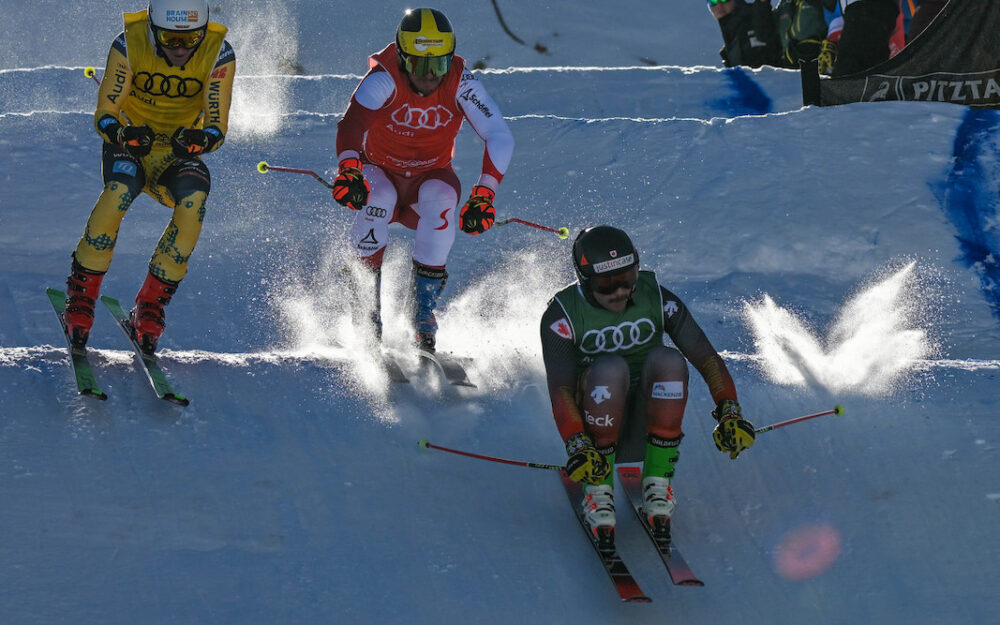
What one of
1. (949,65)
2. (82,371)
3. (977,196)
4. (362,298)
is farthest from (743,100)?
(82,371)

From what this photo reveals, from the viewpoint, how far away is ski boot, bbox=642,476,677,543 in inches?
180

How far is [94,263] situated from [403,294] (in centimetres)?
219

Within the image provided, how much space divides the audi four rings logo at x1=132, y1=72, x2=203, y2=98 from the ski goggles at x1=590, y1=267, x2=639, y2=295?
7.97 feet

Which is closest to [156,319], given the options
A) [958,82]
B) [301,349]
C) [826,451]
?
[301,349]

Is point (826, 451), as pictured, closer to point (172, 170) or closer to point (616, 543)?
point (616, 543)

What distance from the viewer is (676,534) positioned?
489cm

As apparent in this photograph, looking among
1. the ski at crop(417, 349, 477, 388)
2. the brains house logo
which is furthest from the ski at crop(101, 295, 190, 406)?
the brains house logo

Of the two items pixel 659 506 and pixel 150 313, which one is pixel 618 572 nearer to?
pixel 659 506

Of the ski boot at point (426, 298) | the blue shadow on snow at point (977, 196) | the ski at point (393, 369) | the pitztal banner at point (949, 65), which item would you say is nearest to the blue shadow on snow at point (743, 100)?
the pitztal banner at point (949, 65)

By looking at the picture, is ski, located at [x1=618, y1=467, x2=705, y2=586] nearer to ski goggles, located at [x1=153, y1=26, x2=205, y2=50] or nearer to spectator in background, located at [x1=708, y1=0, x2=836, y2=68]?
ski goggles, located at [x1=153, y1=26, x2=205, y2=50]

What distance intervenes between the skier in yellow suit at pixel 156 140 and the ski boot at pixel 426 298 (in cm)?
120

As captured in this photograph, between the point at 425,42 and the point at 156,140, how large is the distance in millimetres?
1432

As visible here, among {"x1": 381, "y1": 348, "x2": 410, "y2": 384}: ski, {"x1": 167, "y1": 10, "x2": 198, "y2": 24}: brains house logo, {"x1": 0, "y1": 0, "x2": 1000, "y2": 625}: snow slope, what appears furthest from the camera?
{"x1": 381, "y1": 348, "x2": 410, "y2": 384}: ski

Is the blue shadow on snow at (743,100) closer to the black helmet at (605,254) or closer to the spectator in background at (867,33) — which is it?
the spectator in background at (867,33)
